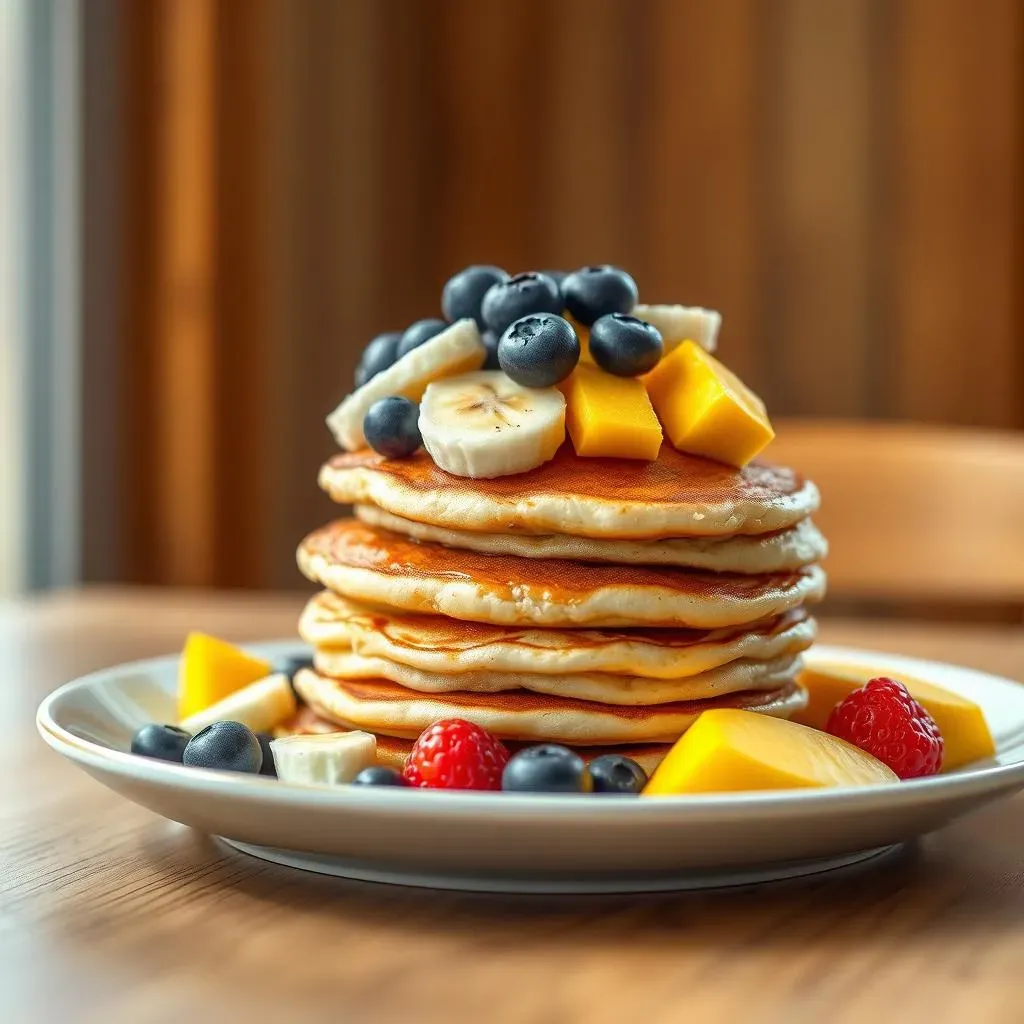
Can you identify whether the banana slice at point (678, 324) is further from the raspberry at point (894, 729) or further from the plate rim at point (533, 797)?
the plate rim at point (533, 797)

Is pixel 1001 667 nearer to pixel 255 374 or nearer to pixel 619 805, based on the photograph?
pixel 619 805

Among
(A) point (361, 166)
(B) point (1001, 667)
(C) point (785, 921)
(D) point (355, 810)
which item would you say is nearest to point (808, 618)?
(C) point (785, 921)

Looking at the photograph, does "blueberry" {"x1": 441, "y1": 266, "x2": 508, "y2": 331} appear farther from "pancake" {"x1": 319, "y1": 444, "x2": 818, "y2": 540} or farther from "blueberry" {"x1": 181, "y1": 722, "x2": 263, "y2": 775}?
"blueberry" {"x1": 181, "y1": 722, "x2": 263, "y2": 775}

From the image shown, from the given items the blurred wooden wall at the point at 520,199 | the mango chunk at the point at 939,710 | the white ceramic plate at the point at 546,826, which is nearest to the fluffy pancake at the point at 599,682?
the mango chunk at the point at 939,710

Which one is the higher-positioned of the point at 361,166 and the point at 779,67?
the point at 779,67

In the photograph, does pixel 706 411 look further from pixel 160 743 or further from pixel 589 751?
pixel 160 743

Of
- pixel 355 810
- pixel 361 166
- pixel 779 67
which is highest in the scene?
pixel 779 67
